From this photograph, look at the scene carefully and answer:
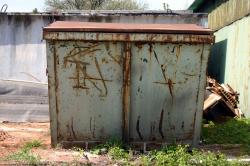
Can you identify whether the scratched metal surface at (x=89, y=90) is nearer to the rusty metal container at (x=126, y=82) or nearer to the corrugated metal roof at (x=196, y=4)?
the rusty metal container at (x=126, y=82)

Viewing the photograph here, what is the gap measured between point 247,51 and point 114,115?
415 centimetres

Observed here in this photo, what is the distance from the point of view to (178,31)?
6.18 meters

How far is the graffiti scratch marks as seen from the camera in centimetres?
627

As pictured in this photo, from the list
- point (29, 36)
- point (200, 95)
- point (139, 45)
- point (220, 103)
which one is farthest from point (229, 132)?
point (29, 36)

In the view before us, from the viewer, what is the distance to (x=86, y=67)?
20.8 feet

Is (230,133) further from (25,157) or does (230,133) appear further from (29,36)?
(29,36)

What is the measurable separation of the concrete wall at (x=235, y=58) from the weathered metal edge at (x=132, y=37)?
3.40m

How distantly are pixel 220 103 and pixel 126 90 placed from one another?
3574 mm

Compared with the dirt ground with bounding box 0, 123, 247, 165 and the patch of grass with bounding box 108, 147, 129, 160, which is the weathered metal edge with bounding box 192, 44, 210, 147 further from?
the patch of grass with bounding box 108, 147, 129, 160

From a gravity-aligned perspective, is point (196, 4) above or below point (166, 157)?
→ above

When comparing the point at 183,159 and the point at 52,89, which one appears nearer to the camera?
the point at 183,159

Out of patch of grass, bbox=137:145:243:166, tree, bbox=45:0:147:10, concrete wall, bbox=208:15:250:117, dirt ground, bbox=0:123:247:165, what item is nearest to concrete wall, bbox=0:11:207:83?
concrete wall, bbox=208:15:250:117

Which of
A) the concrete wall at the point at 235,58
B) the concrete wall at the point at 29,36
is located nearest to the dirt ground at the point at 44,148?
the concrete wall at the point at 235,58

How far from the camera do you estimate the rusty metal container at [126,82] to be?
6.19 m
